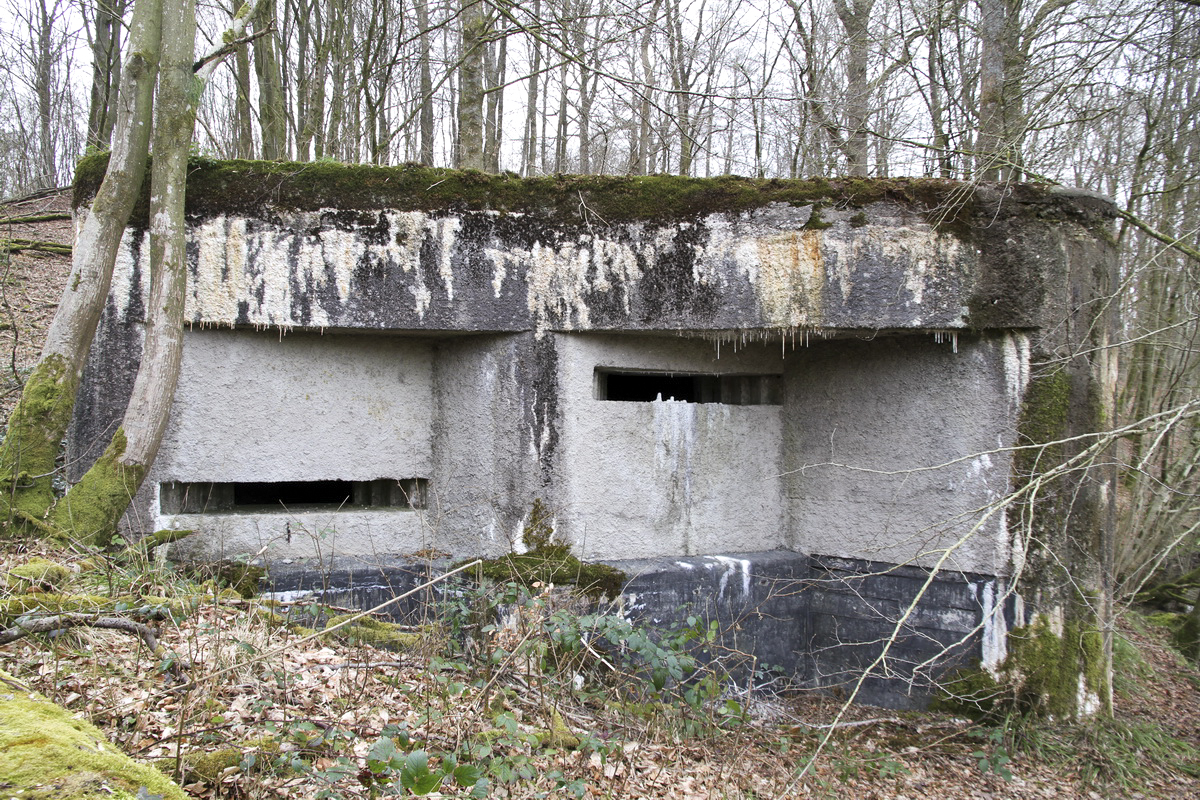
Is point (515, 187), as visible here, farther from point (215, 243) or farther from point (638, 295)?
point (215, 243)

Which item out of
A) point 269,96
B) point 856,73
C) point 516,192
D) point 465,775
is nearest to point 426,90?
point 269,96

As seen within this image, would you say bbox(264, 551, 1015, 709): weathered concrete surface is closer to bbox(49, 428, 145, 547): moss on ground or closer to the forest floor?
the forest floor

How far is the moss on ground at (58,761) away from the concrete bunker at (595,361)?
10.0 feet

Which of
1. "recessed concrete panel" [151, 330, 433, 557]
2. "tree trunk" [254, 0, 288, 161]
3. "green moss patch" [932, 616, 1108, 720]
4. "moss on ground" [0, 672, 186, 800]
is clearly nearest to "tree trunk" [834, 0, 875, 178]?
"green moss patch" [932, 616, 1108, 720]

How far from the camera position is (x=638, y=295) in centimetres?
505

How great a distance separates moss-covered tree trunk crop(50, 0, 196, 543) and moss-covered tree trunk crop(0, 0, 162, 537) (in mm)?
127

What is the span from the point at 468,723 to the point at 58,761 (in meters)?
1.55

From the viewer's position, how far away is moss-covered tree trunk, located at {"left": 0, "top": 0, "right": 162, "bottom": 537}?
4.16 metres

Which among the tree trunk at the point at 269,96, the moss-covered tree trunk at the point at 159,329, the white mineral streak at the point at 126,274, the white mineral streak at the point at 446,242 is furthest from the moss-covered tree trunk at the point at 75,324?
the tree trunk at the point at 269,96

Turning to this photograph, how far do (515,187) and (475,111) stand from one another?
323 centimetres

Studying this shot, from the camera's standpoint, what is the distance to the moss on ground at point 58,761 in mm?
1450

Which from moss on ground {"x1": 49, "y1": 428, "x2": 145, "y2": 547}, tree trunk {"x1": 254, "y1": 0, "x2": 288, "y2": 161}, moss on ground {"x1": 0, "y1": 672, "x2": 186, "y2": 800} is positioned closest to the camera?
moss on ground {"x1": 0, "y1": 672, "x2": 186, "y2": 800}

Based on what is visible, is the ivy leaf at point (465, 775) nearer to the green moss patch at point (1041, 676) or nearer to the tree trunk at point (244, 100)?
the green moss patch at point (1041, 676)

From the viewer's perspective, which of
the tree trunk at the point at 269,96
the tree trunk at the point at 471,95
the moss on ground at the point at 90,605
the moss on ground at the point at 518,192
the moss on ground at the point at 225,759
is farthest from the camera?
the tree trunk at the point at 269,96
